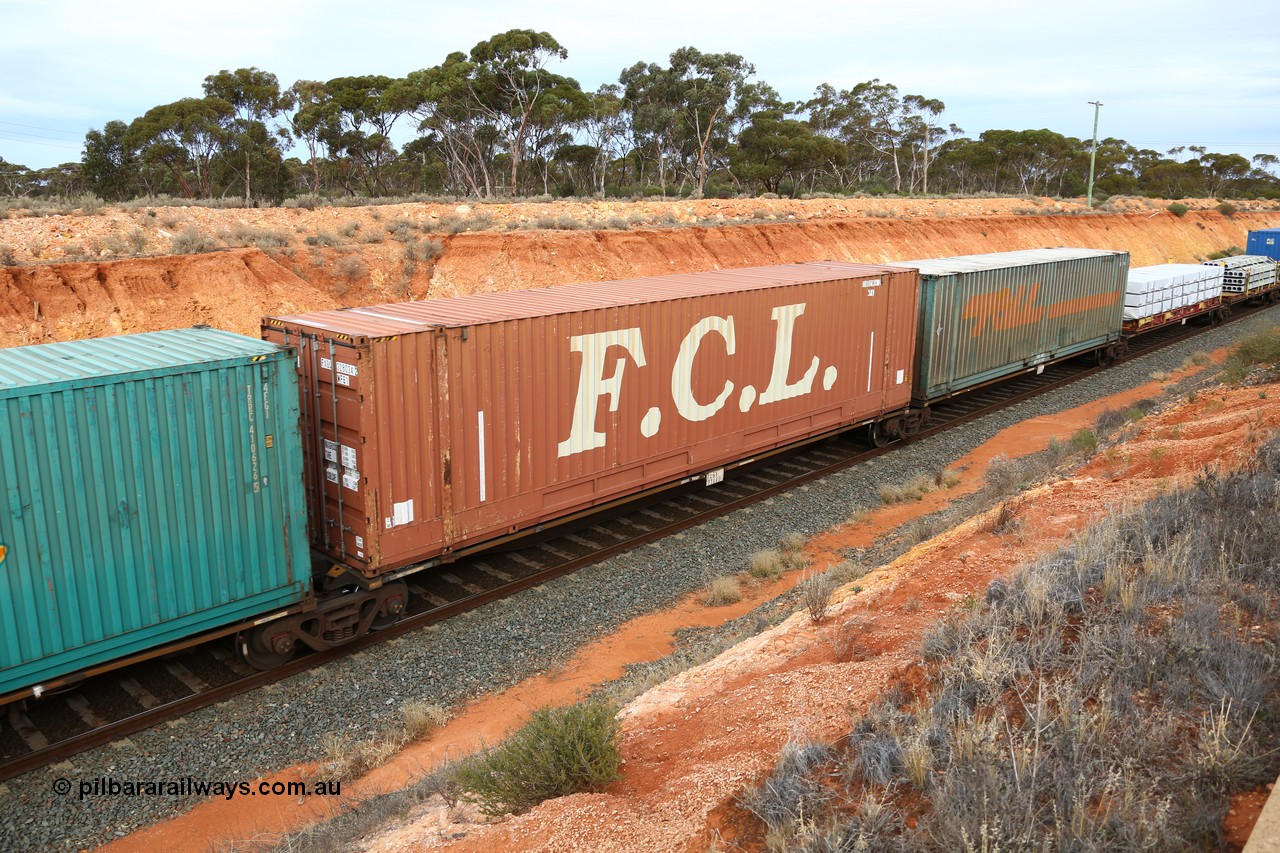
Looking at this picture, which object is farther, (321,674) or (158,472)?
(321,674)

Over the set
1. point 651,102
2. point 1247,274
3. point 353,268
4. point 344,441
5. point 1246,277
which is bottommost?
point 344,441

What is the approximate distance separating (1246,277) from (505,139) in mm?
36609

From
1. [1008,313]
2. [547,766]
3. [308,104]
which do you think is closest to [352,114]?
[308,104]

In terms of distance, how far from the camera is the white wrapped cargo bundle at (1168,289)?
28.0 metres

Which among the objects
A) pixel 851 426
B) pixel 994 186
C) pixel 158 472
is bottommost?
pixel 851 426

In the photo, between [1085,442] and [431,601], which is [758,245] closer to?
[1085,442]

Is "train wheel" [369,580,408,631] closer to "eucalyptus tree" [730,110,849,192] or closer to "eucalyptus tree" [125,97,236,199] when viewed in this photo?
"eucalyptus tree" [125,97,236,199]

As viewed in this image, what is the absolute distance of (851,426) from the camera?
57.0 feet

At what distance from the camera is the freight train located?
7.98 meters

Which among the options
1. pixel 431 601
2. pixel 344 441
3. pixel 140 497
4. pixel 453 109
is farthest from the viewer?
→ pixel 453 109

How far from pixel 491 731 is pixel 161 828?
115 inches

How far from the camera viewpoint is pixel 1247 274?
117 feet

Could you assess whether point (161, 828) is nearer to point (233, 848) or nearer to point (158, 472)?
point (233, 848)

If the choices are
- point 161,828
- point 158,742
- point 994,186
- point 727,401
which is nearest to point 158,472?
point 158,742
